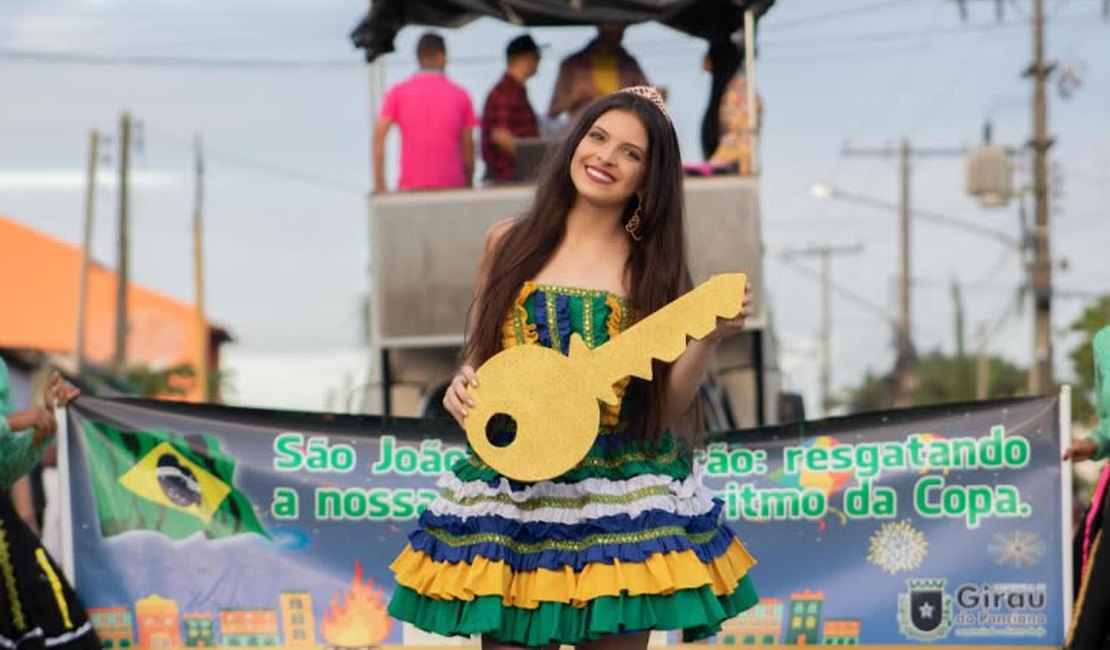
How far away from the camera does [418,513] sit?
7.55 meters

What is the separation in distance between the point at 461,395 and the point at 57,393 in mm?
3554

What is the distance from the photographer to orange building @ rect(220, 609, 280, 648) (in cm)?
757

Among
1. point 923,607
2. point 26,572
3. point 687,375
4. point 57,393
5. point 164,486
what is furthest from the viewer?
point 164,486

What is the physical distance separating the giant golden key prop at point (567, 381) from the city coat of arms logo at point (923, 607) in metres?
3.60

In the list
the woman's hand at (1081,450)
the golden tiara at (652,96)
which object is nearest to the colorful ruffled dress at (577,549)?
the golden tiara at (652,96)

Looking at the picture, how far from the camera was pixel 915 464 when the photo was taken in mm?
7754

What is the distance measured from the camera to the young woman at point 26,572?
22.3 feet

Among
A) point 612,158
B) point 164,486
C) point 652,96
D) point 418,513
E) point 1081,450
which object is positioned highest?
point 652,96

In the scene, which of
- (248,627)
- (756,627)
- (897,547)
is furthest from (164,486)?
(897,547)

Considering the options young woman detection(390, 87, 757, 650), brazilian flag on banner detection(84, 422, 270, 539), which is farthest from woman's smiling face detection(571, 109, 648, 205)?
brazilian flag on banner detection(84, 422, 270, 539)

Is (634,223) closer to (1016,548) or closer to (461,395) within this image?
(461,395)

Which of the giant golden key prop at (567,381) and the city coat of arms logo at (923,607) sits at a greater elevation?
the giant golden key prop at (567,381)

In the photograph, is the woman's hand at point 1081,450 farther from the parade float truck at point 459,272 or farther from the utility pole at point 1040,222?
the utility pole at point 1040,222

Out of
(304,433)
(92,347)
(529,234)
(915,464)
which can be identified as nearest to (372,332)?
(304,433)
